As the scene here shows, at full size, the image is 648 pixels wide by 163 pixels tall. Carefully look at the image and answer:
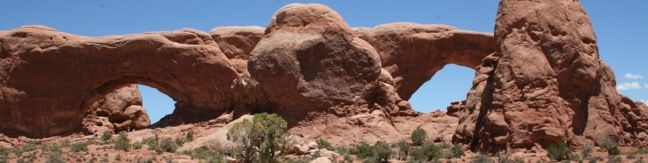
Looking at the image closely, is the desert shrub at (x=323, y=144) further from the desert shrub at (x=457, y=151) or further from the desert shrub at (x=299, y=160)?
the desert shrub at (x=457, y=151)

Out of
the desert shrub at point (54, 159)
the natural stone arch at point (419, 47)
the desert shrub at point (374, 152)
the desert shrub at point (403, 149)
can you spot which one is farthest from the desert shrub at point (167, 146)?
the natural stone arch at point (419, 47)

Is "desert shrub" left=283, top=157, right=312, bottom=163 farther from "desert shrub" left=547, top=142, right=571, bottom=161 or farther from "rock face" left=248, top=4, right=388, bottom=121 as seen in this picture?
"desert shrub" left=547, top=142, right=571, bottom=161

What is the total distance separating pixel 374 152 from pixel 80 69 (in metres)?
14.8

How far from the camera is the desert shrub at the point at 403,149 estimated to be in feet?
72.5

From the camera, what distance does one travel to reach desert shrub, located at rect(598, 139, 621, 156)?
2052 cm

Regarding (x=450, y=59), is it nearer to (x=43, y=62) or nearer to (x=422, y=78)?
(x=422, y=78)

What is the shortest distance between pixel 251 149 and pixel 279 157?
57.6 inches

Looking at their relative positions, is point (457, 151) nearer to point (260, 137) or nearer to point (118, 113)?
point (260, 137)

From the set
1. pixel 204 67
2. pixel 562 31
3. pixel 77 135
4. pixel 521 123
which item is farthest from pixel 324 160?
pixel 77 135

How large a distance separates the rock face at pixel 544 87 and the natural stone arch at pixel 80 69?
12132 millimetres

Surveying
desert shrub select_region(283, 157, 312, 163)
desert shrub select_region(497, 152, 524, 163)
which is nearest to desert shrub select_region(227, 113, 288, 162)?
desert shrub select_region(283, 157, 312, 163)

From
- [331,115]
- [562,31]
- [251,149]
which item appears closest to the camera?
[251,149]

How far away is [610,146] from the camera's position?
20781 mm

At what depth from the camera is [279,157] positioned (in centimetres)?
2078
